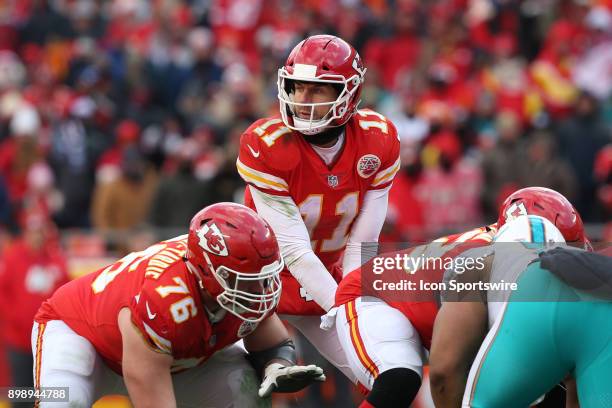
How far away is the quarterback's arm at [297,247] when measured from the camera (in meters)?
5.62

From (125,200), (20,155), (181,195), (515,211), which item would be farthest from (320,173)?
(20,155)

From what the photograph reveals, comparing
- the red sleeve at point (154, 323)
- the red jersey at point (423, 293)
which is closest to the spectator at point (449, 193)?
the red jersey at point (423, 293)

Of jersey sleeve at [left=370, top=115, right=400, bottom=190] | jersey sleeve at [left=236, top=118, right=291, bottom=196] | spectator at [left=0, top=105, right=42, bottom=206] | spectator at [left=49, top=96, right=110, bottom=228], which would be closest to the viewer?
jersey sleeve at [left=236, top=118, right=291, bottom=196]

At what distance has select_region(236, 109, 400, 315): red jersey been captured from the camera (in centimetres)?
563

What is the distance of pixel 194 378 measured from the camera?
5469 mm

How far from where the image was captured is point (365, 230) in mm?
5832

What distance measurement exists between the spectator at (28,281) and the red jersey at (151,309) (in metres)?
3.61

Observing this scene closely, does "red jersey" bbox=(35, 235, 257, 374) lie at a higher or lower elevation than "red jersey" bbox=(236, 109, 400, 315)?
lower

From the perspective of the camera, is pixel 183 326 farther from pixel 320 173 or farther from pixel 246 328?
pixel 320 173

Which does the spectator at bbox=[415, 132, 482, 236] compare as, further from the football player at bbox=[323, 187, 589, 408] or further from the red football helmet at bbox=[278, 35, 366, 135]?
the football player at bbox=[323, 187, 589, 408]

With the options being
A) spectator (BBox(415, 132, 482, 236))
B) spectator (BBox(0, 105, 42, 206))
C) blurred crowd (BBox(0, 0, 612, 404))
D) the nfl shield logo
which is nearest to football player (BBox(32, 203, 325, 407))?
the nfl shield logo

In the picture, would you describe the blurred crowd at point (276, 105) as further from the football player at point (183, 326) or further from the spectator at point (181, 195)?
the football player at point (183, 326)

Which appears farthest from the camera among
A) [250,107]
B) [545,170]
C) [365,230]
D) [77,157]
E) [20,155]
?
[77,157]

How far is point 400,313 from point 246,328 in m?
0.67
